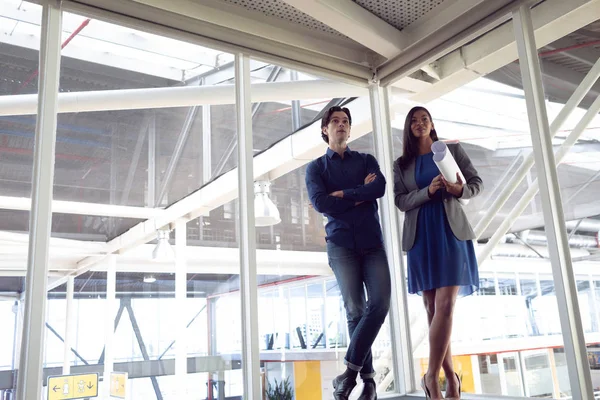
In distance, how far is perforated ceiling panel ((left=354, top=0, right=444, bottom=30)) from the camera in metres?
3.22

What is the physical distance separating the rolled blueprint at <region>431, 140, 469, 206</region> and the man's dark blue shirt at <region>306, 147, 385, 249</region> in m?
0.31

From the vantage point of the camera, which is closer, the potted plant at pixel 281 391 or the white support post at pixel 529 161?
the white support post at pixel 529 161

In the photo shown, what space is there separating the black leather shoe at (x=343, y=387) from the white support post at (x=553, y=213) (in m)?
1.03

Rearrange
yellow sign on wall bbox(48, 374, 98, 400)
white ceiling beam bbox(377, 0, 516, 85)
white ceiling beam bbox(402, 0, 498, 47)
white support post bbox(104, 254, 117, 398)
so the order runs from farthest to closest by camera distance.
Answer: white ceiling beam bbox(402, 0, 498, 47) < white ceiling beam bbox(377, 0, 516, 85) < white support post bbox(104, 254, 117, 398) < yellow sign on wall bbox(48, 374, 98, 400)

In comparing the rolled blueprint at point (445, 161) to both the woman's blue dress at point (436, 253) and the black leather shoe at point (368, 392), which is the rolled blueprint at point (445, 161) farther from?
the black leather shoe at point (368, 392)

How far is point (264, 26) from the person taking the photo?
325 centimetres

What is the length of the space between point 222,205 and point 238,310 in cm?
62

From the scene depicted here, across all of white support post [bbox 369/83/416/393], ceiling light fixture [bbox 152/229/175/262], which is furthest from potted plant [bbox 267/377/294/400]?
ceiling light fixture [bbox 152/229/175/262]

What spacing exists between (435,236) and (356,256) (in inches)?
16.8

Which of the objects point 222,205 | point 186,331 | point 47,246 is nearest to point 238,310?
point 186,331

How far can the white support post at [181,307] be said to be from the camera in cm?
295

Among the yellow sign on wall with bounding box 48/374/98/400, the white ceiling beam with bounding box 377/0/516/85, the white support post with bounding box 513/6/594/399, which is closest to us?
the yellow sign on wall with bounding box 48/374/98/400

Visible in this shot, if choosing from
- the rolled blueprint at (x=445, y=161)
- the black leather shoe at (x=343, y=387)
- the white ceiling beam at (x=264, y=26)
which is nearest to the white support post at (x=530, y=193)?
the rolled blueprint at (x=445, y=161)

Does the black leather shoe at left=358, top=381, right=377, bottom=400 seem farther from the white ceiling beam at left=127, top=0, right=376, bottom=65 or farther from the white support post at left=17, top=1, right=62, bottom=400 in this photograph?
the white ceiling beam at left=127, top=0, right=376, bottom=65
